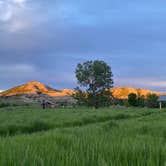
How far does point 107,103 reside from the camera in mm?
87125

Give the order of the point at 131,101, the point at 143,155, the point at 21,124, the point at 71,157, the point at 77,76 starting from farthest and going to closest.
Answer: the point at 77,76 < the point at 131,101 < the point at 21,124 < the point at 143,155 < the point at 71,157

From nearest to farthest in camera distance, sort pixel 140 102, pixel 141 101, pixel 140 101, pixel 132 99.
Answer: pixel 132 99 < pixel 140 102 < pixel 140 101 < pixel 141 101

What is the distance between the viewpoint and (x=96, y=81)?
85.8m

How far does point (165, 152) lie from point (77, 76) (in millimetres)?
81053

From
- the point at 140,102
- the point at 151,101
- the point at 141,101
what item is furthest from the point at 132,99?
the point at 151,101

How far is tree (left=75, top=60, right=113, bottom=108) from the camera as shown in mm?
85125

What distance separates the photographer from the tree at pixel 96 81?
85125mm

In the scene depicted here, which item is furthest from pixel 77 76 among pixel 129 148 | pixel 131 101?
pixel 129 148

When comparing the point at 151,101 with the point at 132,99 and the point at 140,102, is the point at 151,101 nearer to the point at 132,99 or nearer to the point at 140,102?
the point at 140,102

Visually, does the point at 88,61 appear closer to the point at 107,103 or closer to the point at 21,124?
the point at 107,103

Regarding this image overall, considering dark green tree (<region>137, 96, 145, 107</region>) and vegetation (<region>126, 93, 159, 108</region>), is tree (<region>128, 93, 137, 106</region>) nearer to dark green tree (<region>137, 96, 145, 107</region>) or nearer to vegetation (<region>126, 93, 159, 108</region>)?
vegetation (<region>126, 93, 159, 108</region>)

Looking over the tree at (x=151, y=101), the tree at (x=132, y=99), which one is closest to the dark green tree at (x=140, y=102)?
the tree at (x=132, y=99)

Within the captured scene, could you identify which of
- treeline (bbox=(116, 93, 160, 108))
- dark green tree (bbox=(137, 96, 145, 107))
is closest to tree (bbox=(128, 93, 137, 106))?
treeline (bbox=(116, 93, 160, 108))

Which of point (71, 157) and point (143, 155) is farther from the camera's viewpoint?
point (143, 155)
